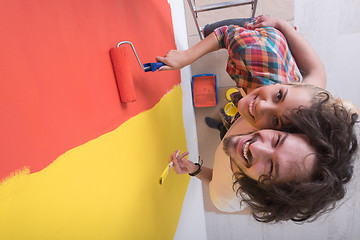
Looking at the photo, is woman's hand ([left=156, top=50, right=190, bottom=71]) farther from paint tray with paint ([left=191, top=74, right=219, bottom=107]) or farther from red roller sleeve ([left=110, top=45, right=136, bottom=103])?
paint tray with paint ([left=191, top=74, right=219, bottom=107])

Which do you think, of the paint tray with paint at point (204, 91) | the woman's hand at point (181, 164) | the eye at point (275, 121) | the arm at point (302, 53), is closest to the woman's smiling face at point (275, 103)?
the eye at point (275, 121)

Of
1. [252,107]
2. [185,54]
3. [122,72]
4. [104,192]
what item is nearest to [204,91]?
[185,54]

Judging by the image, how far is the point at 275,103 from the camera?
0.63m

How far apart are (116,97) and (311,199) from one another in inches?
23.5

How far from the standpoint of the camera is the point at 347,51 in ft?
4.93

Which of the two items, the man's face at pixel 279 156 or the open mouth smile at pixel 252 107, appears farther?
the open mouth smile at pixel 252 107

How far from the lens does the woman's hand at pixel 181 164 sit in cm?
100

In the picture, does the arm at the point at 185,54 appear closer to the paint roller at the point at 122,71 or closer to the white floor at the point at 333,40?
the paint roller at the point at 122,71

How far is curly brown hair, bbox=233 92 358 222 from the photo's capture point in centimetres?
55

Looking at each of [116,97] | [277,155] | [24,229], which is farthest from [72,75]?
[277,155]

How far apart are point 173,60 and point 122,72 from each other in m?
0.30

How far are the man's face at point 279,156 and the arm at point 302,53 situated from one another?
43 centimetres

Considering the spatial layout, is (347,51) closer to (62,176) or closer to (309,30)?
(309,30)

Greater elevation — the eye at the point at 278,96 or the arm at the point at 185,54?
the arm at the point at 185,54
